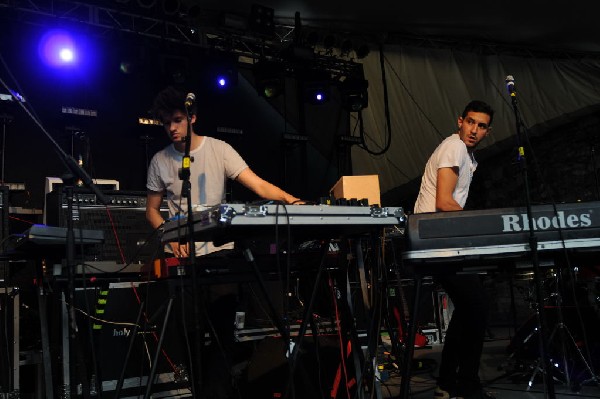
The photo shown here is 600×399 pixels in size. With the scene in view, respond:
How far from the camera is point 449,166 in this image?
3.23 metres

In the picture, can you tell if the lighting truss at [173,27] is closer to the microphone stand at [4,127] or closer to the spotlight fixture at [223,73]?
the spotlight fixture at [223,73]

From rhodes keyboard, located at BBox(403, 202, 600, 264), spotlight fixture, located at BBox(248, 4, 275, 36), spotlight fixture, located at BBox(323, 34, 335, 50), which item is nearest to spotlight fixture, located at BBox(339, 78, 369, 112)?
spotlight fixture, located at BBox(323, 34, 335, 50)

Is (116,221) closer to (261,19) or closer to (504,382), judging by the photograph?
(504,382)

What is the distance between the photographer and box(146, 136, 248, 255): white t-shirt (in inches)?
125

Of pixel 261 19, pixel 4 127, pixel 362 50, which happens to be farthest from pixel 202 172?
pixel 362 50

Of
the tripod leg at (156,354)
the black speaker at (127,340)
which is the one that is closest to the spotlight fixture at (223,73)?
the black speaker at (127,340)

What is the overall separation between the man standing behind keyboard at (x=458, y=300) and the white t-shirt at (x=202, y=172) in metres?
1.11

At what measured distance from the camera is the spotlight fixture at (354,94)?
8.27 metres

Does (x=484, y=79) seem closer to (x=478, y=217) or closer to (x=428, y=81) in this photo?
(x=428, y=81)

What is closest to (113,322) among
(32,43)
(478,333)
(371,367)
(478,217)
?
(371,367)

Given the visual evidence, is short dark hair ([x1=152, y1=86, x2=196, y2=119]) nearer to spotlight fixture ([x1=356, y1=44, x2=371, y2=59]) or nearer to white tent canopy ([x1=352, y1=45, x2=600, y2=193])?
spotlight fixture ([x1=356, y1=44, x2=371, y2=59])

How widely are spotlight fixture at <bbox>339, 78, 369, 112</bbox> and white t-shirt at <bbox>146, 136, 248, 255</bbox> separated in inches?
209

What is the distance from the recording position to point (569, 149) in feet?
29.3

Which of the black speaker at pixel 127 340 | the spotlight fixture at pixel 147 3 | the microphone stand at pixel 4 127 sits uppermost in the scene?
Answer: the spotlight fixture at pixel 147 3
